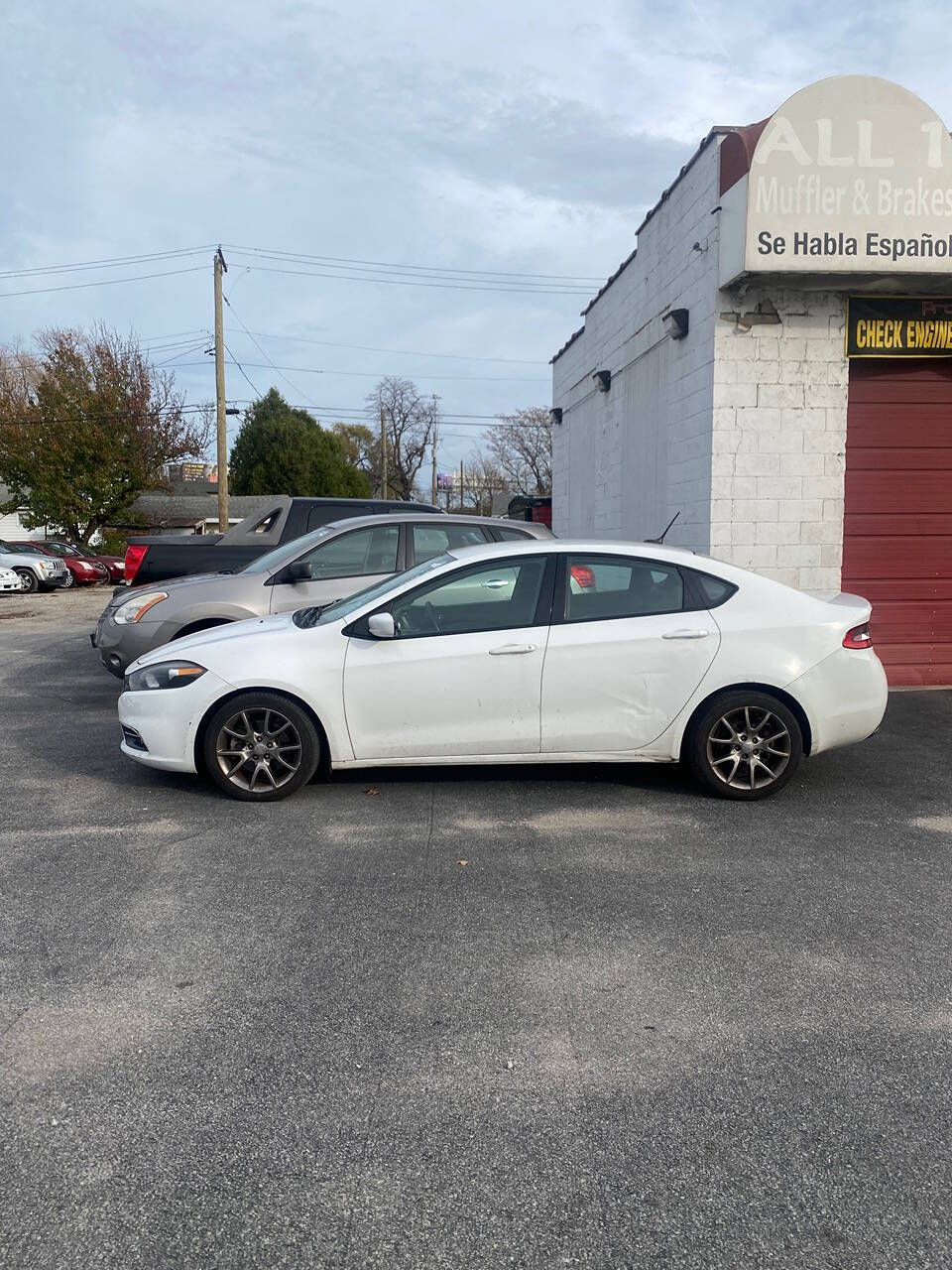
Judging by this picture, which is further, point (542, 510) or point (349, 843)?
point (542, 510)

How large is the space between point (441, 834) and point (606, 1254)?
10.1 ft

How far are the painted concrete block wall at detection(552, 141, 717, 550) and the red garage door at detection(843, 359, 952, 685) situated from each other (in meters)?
1.49

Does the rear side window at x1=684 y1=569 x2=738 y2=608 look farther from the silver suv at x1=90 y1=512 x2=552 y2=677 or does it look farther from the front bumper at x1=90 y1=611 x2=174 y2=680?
the front bumper at x1=90 y1=611 x2=174 y2=680

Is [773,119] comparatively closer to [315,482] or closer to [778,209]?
[778,209]

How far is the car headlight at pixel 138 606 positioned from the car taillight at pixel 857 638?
201 inches

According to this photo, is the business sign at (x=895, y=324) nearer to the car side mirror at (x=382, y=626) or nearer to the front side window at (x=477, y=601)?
the front side window at (x=477, y=601)

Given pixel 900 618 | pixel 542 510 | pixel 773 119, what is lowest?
pixel 900 618

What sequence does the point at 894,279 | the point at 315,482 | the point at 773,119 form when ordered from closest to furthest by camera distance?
the point at 773,119, the point at 894,279, the point at 315,482

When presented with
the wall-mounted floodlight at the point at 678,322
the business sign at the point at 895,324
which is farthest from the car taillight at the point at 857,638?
the wall-mounted floodlight at the point at 678,322

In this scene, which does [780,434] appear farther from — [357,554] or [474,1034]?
[474,1034]

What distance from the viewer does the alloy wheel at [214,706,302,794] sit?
19.1ft

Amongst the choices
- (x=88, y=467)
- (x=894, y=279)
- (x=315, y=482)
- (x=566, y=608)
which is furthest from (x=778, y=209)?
(x=315, y=482)

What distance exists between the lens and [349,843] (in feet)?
Answer: 17.2

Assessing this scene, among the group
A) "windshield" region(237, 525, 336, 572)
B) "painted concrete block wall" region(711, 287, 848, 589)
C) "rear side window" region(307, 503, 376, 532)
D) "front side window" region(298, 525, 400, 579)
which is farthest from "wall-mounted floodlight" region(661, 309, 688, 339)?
"windshield" region(237, 525, 336, 572)
